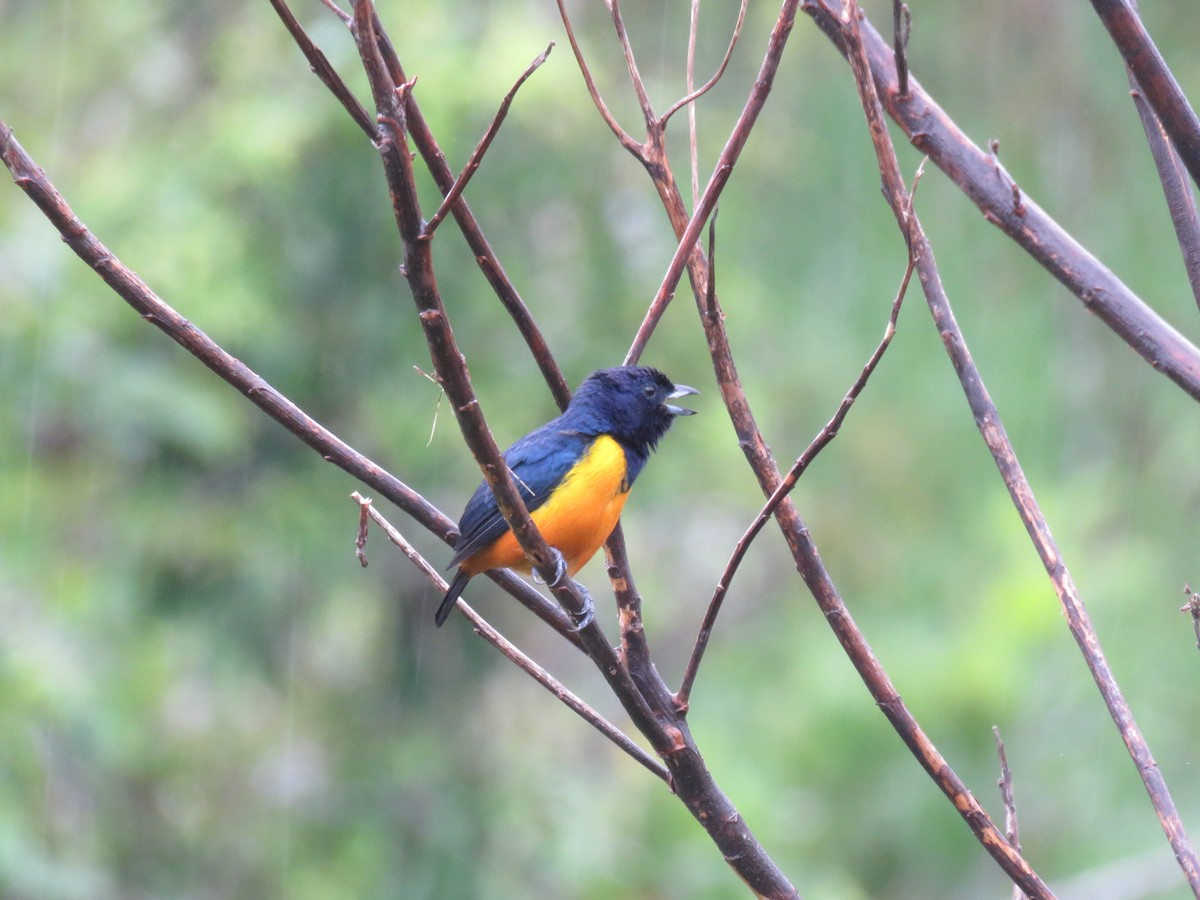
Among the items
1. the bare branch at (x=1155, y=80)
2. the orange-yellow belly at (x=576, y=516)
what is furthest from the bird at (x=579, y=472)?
the bare branch at (x=1155, y=80)

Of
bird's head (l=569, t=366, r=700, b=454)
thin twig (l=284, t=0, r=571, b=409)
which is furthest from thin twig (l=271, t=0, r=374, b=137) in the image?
bird's head (l=569, t=366, r=700, b=454)

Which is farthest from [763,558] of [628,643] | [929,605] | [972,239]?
[628,643]

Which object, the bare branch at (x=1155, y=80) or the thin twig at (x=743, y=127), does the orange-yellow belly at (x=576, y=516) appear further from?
the bare branch at (x=1155, y=80)

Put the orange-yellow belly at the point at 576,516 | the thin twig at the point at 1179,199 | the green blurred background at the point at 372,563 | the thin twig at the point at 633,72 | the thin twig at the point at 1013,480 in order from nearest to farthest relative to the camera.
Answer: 1. the thin twig at the point at 1013,480
2. the thin twig at the point at 1179,199
3. the thin twig at the point at 633,72
4. the orange-yellow belly at the point at 576,516
5. the green blurred background at the point at 372,563

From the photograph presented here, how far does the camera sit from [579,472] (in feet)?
10.8

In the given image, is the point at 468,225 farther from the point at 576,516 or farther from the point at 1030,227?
the point at 576,516

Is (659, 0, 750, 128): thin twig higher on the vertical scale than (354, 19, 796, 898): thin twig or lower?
higher

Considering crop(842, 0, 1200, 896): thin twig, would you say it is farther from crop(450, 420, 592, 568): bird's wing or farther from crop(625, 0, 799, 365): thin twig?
crop(450, 420, 592, 568): bird's wing

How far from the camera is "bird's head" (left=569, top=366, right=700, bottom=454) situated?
3.59 metres

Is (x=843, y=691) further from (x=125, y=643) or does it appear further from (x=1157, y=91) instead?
(x=1157, y=91)

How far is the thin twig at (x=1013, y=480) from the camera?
1.67 meters

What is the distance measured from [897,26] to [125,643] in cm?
598

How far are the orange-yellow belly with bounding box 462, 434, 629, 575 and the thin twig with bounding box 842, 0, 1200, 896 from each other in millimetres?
1216

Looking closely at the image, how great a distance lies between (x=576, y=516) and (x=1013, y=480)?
1439mm
